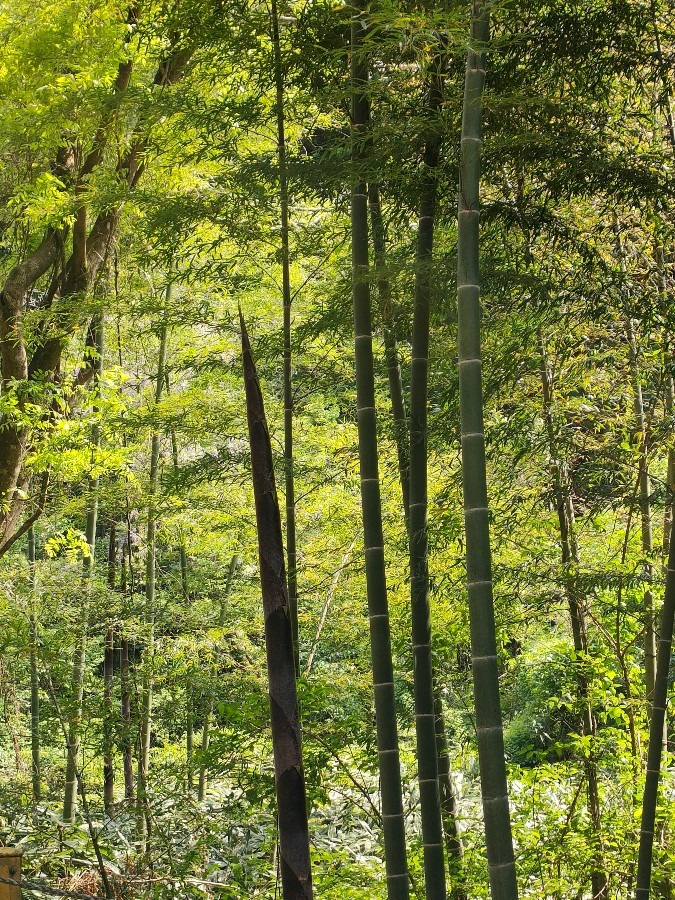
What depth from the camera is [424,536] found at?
3.33m

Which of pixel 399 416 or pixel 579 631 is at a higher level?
pixel 399 416

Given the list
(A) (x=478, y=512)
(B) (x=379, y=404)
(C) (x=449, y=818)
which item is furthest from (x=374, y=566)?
(B) (x=379, y=404)

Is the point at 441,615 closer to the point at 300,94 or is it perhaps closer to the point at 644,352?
the point at 644,352

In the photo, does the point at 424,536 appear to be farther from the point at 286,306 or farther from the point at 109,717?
the point at 109,717

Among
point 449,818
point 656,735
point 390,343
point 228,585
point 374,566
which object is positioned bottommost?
point 449,818

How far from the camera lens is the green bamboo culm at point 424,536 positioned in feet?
10.6

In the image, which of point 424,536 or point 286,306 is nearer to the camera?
point 424,536

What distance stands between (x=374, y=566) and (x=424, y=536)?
27cm

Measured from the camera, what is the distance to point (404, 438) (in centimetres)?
420

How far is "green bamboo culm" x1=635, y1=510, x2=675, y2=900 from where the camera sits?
3.42 m

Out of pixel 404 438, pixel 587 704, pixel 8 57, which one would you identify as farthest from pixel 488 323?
pixel 8 57

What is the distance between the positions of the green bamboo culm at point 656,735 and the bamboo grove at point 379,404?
12 millimetres

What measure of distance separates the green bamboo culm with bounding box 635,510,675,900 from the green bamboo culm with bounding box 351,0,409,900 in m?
1.04

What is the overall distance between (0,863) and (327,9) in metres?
3.29
